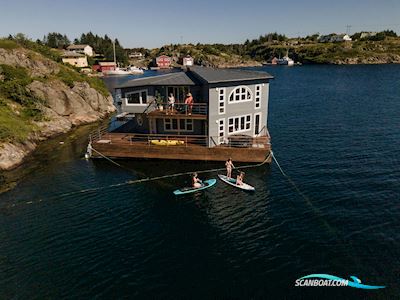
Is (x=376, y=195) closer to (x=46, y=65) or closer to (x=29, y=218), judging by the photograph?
(x=29, y=218)

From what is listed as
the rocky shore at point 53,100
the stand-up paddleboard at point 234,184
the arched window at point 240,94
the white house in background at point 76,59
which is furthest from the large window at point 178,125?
the white house in background at point 76,59

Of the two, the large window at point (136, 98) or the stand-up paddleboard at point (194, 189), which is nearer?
the stand-up paddleboard at point (194, 189)

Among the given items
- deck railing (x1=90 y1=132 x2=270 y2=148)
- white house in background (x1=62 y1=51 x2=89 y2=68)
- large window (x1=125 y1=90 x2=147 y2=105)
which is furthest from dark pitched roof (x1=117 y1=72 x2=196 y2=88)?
white house in background (x1=62 y1=51 x2=89 y2=68)

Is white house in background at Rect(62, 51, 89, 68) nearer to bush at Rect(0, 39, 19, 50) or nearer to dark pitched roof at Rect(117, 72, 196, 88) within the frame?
bush at Rect(0, 39, 19, 50)

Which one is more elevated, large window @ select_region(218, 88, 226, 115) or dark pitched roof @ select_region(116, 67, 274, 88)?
dark pitched roof @ select_region(116, 67, 274, 88)

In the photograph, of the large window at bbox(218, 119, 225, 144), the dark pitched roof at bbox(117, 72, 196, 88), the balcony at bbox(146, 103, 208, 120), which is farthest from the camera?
the dark pitched roof at bbox(117, 72, 196, 88)

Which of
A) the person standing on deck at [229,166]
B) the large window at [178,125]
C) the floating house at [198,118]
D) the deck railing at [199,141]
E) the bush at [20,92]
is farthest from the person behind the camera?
the bush at [20,92]

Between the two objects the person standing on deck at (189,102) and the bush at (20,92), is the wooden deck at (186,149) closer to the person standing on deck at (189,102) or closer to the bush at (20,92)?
the person standing on deck at (189,102)

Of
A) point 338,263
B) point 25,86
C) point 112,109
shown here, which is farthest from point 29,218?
point 112,109
